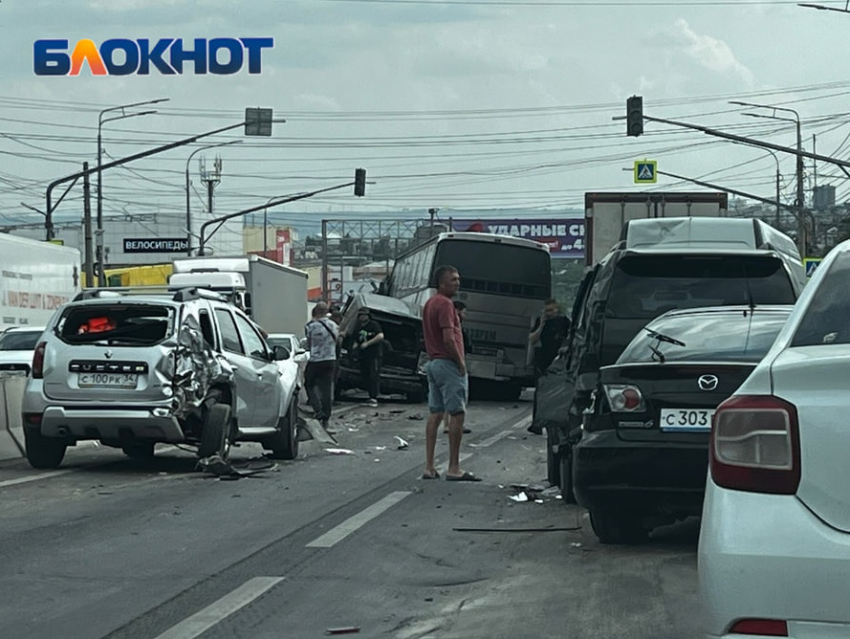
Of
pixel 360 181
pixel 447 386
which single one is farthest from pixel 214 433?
pixel 360 181

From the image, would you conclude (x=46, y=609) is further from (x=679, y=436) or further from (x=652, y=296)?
(x=652, y=296)

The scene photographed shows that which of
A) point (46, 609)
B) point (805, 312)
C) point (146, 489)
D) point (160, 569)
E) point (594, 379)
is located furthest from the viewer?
point (146, 489)

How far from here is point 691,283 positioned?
11.1 meters

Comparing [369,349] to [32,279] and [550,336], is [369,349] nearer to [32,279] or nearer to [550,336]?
[550,336]

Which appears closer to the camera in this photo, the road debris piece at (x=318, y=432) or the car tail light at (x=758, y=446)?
the car tail light at (x=758, y=446)

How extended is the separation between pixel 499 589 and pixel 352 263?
112m

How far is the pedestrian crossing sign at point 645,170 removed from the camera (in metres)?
52.6

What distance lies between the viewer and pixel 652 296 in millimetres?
10938

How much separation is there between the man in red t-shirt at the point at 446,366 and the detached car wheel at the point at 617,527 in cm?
404

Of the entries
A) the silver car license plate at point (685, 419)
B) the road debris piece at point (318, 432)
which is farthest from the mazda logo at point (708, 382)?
the road debris piece at point (318, 432)

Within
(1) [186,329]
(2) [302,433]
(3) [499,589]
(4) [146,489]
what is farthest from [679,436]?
(2) [302,433]

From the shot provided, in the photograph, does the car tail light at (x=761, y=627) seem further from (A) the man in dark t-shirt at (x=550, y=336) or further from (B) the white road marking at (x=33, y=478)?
(A) the man in dark t-shirt at (x=550, y=336)

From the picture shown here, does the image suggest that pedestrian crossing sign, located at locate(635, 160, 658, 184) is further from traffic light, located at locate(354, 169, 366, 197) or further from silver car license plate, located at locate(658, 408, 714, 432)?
silver car license plate, located at locate(658, 408, 714, 432)

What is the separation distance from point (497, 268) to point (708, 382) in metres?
22.9
